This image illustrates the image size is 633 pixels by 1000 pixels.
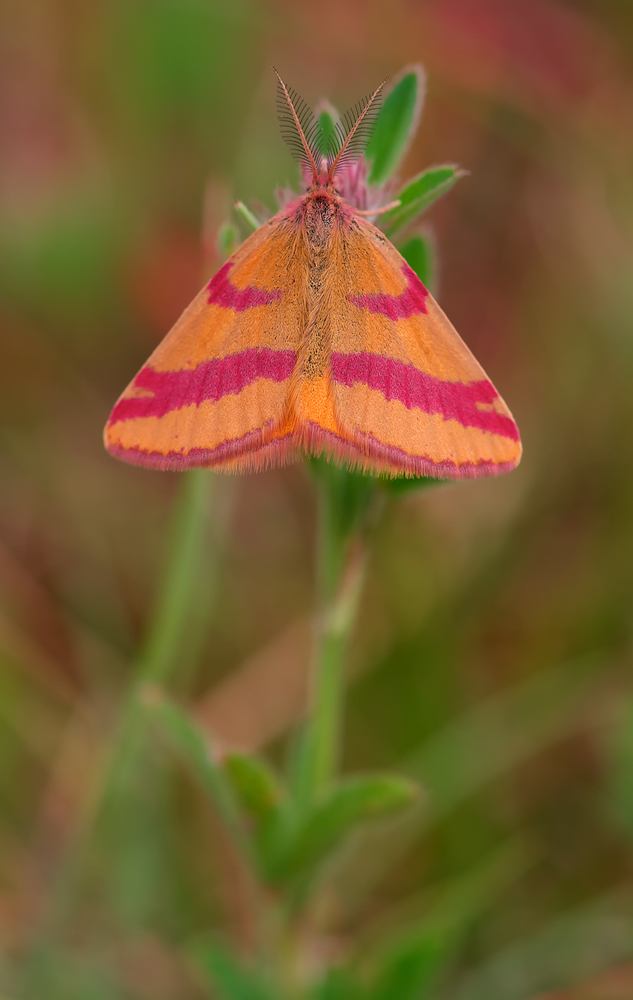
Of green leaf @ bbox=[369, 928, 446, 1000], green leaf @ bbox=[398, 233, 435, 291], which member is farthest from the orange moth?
green leaf @ bbox=[369, 928, 446, 1000]

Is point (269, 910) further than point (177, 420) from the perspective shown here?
Yes

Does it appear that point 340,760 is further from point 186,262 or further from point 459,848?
point 186,262

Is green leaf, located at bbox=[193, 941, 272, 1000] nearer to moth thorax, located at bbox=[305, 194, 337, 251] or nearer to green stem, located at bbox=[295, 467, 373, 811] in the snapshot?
green stem, located at bbox=[295, 467, 373, 811]

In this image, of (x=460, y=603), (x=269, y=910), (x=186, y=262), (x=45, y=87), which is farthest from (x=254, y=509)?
(x=45, y=87)

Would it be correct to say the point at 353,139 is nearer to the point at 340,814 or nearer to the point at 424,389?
the point at 424,389

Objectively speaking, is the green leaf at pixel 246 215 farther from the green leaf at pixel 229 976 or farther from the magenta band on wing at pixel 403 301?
the green leaf at pixel 229 976

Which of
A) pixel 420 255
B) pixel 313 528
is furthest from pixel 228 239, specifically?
pixel 313 528

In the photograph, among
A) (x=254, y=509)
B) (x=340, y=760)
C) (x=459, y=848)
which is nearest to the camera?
(x=459, y=848)

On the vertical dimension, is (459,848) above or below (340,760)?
below
